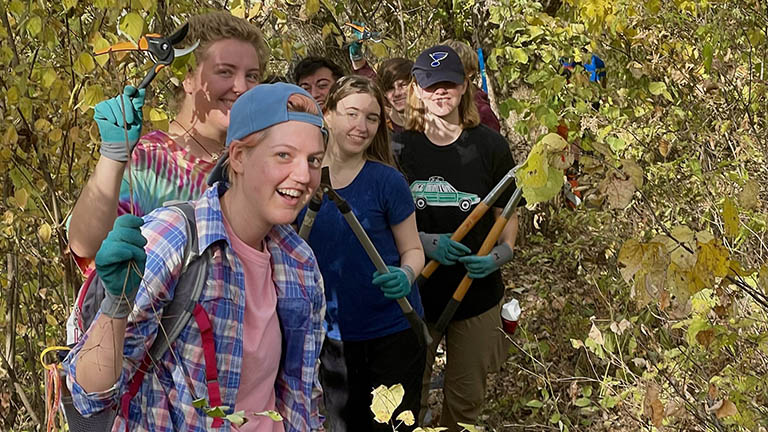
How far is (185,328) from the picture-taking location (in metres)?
1.90

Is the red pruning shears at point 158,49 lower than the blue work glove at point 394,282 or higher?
higher

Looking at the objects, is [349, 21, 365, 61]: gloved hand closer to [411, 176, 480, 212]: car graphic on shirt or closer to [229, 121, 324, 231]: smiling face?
[411, 176, 480, 212]: car graphic on shirt

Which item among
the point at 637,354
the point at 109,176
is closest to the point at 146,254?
the point at 109,176

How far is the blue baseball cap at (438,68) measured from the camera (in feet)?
12.3

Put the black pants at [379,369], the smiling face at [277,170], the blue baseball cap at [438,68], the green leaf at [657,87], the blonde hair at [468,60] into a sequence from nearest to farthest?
the smiling face at [277,170], the black pants at [379,369], the blue baseball cap at [438,68], the blonde hair at [468,60], the green leaf at [657,87]

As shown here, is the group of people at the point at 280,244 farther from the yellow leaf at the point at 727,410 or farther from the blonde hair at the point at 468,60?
the yellow leaf at the point at 727,410

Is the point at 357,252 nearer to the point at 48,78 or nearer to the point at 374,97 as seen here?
the point at 374,97

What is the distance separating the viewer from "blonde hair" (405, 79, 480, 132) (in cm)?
381

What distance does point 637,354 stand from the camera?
4438mm

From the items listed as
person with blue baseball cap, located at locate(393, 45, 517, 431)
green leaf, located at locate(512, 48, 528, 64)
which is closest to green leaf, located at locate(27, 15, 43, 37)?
person with blue baseball cap, located at locate(393, 45, 517, 431)

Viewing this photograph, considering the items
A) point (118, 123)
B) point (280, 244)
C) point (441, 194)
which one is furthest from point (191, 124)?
point (441, 194)

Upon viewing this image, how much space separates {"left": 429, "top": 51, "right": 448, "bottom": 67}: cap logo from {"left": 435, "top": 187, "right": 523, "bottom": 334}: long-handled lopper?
66 centimetres

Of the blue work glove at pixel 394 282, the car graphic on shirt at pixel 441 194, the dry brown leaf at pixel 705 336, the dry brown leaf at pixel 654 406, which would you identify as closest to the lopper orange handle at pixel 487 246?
the car graphic on shirt at pixel 441 194

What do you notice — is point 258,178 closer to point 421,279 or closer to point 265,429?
point 265,429
